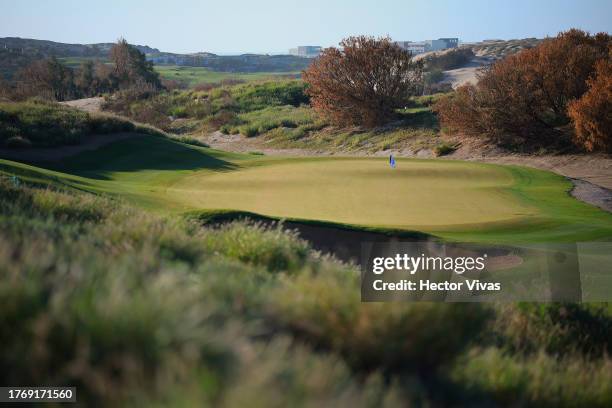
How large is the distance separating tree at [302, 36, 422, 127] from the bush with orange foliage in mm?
7166

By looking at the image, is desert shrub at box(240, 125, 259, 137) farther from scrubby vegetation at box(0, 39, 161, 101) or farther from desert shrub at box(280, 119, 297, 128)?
scrubby vegetation at box(0, 39, 161, 101)

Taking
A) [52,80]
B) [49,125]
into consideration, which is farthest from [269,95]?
[49,125]

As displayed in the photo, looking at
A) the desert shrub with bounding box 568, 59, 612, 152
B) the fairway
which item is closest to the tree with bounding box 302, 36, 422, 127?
the desert shrub with bounding box 568, 59, 612, 152

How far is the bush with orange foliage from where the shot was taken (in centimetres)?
2548

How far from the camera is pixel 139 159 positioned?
2056 cm

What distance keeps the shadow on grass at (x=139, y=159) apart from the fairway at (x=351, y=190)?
3 centimetres

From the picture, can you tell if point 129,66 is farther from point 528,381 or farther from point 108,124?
point 528,381

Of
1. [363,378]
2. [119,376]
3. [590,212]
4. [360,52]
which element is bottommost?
[590,212]

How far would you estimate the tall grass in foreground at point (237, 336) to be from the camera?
284cm

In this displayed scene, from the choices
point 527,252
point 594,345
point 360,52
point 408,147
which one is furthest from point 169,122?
point 594,345

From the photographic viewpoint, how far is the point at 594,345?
19.1 ft

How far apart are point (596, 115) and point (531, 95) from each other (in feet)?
12.9

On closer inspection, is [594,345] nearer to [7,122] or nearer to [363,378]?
[363,378]

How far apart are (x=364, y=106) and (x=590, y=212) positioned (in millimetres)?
20862
